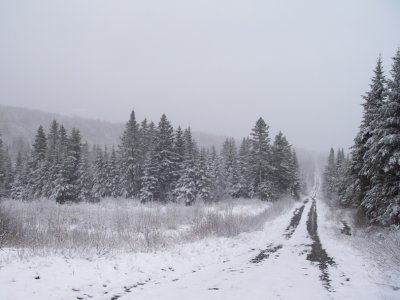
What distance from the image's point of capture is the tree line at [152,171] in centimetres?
4441

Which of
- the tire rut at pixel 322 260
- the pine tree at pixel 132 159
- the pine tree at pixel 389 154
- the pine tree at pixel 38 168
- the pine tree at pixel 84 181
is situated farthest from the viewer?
the pine tree at pixel 84 181

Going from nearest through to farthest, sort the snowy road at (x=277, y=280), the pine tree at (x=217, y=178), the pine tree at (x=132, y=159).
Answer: the snowy road at (x=277, y=280)
the pine tree at (x=132, y=159)
the pine tree at (x=217, y=178)

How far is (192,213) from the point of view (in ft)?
71.4

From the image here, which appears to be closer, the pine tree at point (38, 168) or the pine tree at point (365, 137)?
the pine tree at point (365, 137)

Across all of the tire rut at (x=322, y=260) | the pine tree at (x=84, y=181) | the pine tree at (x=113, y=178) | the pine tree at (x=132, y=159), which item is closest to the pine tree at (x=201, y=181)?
the pine tree at (x=132, y=159)

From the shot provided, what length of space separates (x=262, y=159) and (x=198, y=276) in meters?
42.7

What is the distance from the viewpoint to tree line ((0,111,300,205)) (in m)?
44.4

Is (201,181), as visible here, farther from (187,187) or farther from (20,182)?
(20,182)

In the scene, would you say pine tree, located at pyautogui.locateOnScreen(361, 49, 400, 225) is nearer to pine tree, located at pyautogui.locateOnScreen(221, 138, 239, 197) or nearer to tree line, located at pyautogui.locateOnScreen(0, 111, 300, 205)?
tree line, located at pyautogui.locateOnScreen(0, 111, 300, 205)

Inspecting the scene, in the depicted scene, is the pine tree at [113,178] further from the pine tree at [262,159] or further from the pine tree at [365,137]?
the pine tree at [365,137]

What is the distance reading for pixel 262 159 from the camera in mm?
50000

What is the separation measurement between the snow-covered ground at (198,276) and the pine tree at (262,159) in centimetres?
3783

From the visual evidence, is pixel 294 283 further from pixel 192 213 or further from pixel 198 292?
pixel 192 213

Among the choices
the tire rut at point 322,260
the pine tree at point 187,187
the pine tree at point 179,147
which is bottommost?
the tire rut at point 322,260
